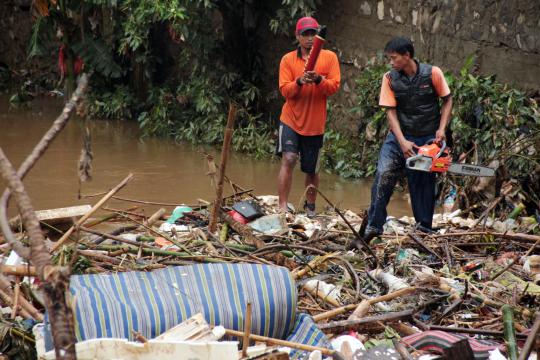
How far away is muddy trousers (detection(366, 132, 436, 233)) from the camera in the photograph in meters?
6.43

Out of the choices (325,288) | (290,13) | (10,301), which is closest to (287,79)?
(325,288)

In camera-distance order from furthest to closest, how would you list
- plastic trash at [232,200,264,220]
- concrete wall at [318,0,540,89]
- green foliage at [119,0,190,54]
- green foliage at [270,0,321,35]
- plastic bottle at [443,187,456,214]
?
green foliage at [119,0,190,54], green foliage at [270,0,321,35], concrete wall at [318,0,540,89], plastic bottle at [443,187,456,214], plastic trash at [232,200,264,220]

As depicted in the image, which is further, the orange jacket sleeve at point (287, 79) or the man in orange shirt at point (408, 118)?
the orange jacket sleeve at point (287, 79)

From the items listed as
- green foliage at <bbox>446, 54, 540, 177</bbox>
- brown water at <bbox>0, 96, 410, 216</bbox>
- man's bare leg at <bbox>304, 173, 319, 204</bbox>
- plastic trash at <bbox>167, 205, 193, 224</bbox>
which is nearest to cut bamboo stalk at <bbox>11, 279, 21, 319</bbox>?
plastic trash at <bbox>167, 205, 193, 224</bbox>

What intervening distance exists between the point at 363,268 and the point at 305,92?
2.36 metres

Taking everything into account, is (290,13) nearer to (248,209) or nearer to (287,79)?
(287,79)

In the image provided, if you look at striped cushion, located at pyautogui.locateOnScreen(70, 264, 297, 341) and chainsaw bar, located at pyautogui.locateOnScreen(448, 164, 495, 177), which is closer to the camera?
striped cushion, located at pyautogui.locateOnScreen(70, 264, 297, 341)

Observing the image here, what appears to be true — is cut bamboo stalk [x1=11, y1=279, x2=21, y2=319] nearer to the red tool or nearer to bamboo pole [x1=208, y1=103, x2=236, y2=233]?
bamboo pole [x1=208, y1=103, x2=236, y2=233]

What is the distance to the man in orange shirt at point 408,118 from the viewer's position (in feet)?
20.8

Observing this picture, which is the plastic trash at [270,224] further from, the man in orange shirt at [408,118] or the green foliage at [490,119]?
the green foliage at [490,119]

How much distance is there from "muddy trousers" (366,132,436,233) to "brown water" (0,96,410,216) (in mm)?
1538

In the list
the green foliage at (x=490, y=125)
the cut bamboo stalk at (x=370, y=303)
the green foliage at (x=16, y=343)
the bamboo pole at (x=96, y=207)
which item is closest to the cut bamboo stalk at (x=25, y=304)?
the green foliage at (x=16, y=343)

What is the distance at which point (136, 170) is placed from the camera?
1043 cm

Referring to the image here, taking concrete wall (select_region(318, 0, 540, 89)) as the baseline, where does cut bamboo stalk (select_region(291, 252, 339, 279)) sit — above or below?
below
